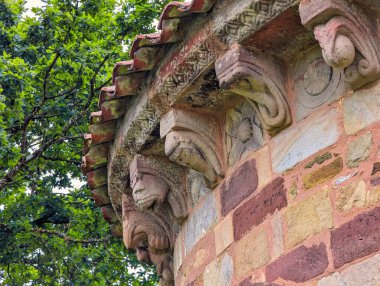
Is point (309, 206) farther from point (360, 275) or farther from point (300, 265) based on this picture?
point (360, 275)

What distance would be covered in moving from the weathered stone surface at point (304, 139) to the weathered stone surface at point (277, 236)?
8.6 inches

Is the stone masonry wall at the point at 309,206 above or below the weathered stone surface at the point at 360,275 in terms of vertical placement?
above

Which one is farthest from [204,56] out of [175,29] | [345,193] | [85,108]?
[85,108]

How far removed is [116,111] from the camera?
5.02 metres

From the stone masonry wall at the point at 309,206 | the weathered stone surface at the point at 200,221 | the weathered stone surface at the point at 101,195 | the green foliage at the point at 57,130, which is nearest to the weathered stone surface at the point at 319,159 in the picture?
the stone masonry wall at the point at 309,206

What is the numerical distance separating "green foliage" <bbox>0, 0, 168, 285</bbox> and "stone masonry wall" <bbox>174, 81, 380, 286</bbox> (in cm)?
546

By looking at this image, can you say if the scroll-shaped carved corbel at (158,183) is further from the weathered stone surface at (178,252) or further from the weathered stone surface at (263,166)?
the weathered stone surface at (263,166)

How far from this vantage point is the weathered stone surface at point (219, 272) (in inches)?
174

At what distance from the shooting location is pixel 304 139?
4117 mm

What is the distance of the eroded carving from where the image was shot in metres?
4.43

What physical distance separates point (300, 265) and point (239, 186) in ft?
2.15

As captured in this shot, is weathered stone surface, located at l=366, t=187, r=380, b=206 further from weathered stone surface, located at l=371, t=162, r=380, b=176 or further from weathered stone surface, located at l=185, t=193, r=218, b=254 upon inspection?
weathered stone surface, located at l=185, t=193, r=218, b=254

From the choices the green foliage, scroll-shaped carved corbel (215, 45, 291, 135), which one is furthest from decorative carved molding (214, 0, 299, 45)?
the green foliage

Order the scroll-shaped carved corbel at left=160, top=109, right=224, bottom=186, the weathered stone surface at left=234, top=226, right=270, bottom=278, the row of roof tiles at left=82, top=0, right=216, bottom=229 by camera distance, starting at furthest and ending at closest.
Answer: the scroll-shaped carved corbel at left=160, top=109, right=224, bottom=186 → the row of roof tiles at left=82, top=0, right=216, bottom=229 → the weathered stone surface at left=234, top=226, right=270, bottom=278
